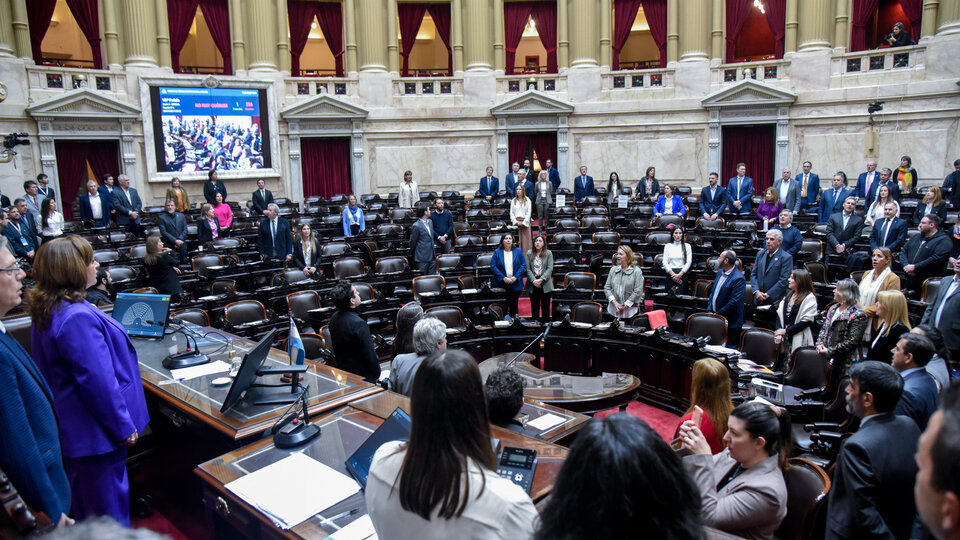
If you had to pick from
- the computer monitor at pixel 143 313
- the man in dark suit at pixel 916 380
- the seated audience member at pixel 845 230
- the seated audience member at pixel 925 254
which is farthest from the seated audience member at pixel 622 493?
the seated audience member at pixel 845 230

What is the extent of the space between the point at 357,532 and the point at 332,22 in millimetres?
18914

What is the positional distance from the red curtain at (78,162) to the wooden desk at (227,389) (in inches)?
521

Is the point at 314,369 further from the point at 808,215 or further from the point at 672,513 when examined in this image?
the point at 808,215

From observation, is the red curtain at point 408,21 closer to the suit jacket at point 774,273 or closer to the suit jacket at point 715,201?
the suit jacket at point 715,201

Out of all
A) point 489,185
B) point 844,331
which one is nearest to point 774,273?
point 844,331

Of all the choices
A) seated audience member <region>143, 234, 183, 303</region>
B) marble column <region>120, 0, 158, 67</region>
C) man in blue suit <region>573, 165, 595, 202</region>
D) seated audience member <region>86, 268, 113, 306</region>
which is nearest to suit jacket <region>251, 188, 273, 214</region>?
marble column <region>120, 0, 158, 67</region>

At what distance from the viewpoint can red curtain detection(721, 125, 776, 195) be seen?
16.5m

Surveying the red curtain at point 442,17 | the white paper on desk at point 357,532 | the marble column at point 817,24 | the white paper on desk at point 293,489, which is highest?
the red curtain at point 442,17

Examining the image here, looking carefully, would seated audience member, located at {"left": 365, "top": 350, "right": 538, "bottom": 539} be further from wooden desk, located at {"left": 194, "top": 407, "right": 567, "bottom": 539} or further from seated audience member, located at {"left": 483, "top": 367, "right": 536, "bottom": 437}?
seated audience member, located at {"left": 483, "top": 367, "right": 536, "bottom": 437}

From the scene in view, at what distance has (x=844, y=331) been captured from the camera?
16.7ft

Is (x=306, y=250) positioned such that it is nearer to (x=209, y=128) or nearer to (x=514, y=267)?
(x=514, y=267)

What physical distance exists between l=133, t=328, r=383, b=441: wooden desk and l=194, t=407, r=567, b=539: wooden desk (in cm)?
19

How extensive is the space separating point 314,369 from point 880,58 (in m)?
15.9

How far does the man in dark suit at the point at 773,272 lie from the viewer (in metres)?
7.18
